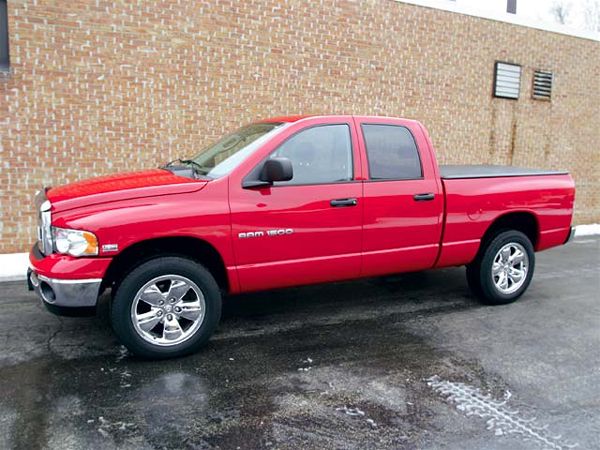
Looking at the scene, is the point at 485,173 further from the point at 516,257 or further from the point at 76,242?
the point at 76,242

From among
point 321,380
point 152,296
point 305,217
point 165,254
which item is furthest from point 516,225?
point 152,296

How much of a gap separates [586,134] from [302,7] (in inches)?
322

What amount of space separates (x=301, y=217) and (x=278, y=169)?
1.74 ft

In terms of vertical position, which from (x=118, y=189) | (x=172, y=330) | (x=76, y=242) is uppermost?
(x=118, y=189)

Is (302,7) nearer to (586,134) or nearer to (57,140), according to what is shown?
(57,140)

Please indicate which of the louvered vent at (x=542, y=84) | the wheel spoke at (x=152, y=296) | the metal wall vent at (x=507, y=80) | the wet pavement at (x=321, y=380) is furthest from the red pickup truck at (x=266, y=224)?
the louvered vent at (x=542, y=84)

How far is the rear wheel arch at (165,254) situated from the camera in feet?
13.4

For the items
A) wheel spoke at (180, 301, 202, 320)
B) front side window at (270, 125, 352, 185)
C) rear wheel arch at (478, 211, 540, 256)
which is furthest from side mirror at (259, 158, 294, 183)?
rear wheel arch at (478, 211, 540, 256)

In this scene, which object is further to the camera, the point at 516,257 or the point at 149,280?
the point at 516,257

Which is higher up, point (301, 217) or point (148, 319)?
point (301, 217)

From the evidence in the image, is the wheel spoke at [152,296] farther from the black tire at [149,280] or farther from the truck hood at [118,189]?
the truck hood at [118,189]

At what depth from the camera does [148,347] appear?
4047mm

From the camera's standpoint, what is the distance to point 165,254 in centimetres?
418

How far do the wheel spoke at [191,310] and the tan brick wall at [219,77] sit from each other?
476 centimetres
